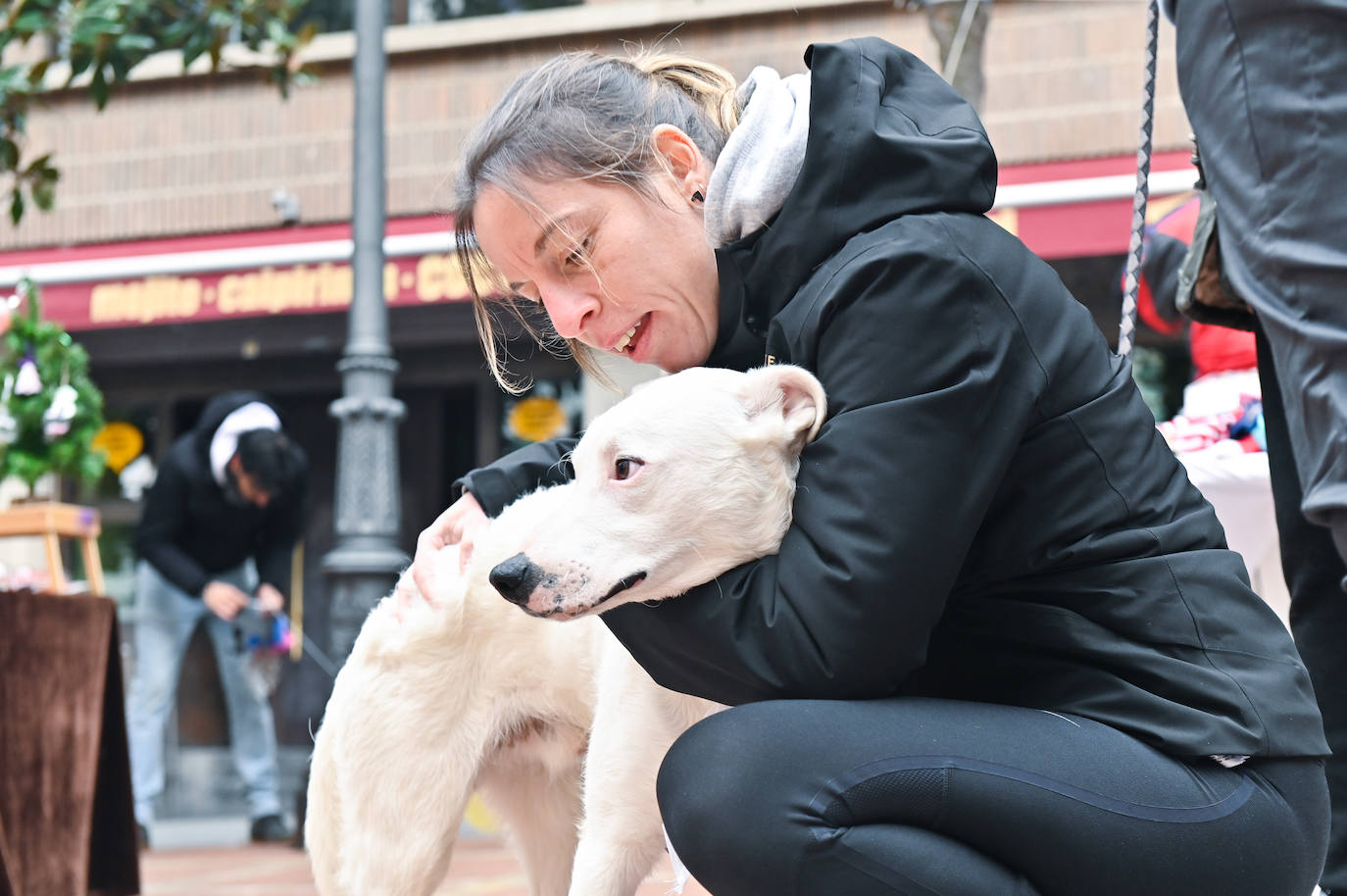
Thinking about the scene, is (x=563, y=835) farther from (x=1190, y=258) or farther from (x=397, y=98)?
(x=397, y=98)

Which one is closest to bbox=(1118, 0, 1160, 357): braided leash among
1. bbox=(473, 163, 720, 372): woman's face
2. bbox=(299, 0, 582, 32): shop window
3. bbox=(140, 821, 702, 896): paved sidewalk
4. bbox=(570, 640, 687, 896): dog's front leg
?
bbox=(473, 163, 720, 372): woman's face

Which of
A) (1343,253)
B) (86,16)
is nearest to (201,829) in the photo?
(86,16)

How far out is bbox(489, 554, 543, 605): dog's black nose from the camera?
157cm

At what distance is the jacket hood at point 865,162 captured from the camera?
1.56 metres

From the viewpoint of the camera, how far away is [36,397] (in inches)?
176

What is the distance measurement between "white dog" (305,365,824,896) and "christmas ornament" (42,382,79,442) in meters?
2.53

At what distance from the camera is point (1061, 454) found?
155 cm

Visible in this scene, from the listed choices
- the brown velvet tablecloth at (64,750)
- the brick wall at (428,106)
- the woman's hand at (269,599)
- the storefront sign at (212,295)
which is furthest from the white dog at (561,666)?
the brick wall at (428,106)

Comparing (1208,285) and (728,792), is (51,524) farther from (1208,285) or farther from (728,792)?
(1208,285)

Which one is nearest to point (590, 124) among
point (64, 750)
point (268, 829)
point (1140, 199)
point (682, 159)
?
point (682, 159)

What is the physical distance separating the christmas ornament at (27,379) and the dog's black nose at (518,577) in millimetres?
3403

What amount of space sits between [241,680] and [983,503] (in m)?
5.37

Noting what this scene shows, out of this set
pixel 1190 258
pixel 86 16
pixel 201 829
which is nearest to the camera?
pixel 1190 258

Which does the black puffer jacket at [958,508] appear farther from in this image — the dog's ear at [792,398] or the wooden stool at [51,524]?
the wooden stool at [51,524]
